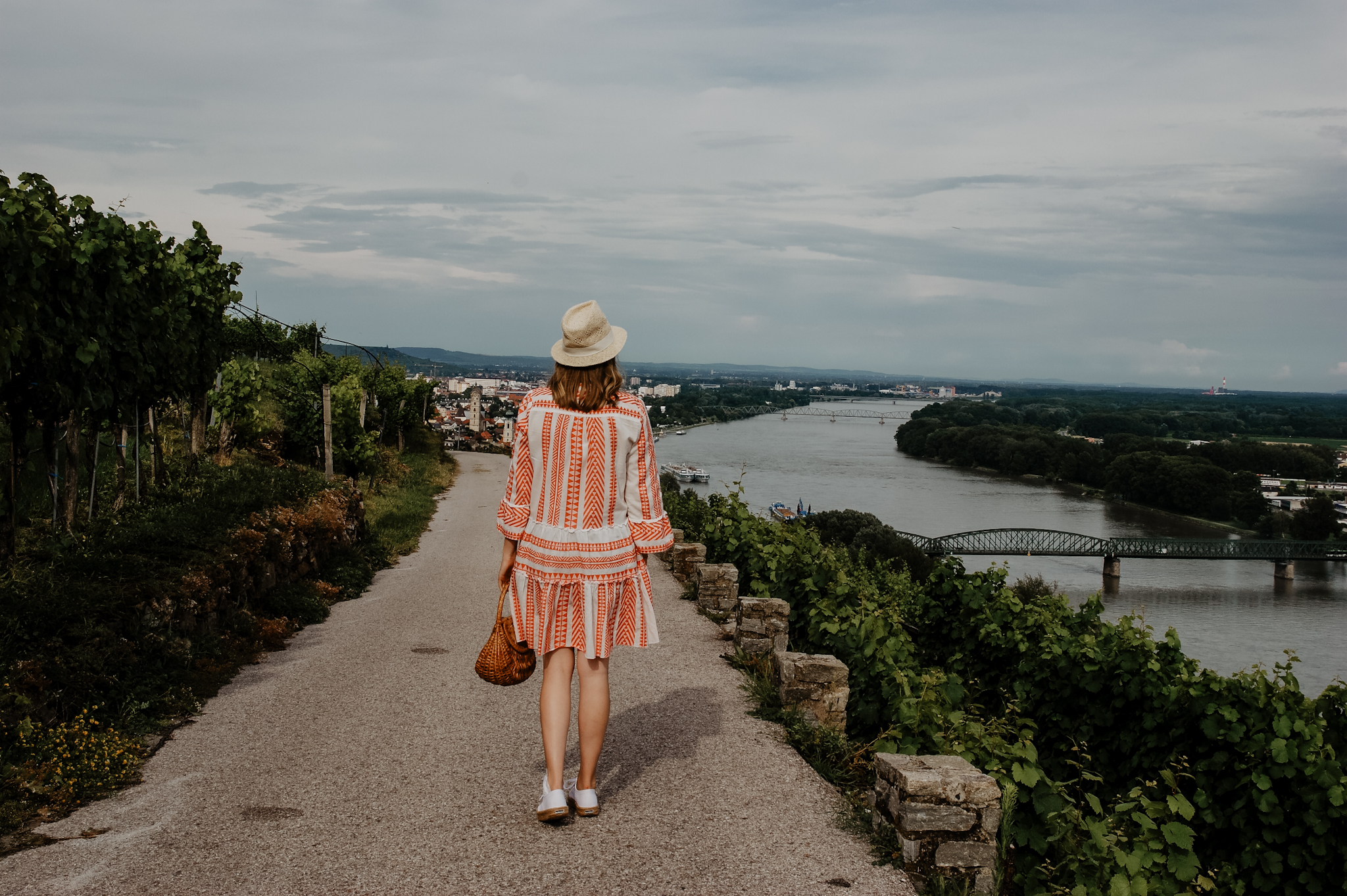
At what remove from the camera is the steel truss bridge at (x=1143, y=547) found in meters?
67.9

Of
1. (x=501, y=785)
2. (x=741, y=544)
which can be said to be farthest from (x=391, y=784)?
(x=741, y=544)

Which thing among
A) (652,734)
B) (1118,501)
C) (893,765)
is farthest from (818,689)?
(1118,501)

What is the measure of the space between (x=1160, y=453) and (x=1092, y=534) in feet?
96.4

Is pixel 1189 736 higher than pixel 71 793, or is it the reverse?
pixel 71 793

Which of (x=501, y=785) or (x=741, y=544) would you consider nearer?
(x=501, y=785)

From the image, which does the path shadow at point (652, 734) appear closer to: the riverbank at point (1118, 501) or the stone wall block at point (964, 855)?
the stone wall block at point (964, 855)

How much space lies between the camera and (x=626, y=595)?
149 inches

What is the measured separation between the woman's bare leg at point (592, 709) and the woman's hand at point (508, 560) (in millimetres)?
454

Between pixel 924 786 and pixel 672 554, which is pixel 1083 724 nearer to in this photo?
pixel 672 554

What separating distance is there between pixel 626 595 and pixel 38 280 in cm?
565

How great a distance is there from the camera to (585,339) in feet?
11.8

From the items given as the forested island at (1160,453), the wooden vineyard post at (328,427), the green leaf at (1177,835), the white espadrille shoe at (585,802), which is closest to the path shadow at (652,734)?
the white espadrille shoe at (585,802)

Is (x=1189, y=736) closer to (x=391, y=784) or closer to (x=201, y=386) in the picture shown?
(x=391, y=784)

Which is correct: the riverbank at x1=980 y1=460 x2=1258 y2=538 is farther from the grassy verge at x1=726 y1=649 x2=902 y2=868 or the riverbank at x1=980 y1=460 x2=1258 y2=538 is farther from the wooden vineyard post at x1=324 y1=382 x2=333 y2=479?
the grassy verge at x1=726 y1=649 x2=902 y2=868
